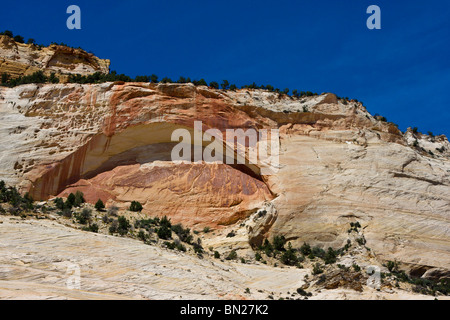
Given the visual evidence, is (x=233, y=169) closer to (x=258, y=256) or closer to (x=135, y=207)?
(x=135, y=207)

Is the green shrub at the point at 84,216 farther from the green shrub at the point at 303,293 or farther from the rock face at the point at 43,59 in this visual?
the rock face at the point at 43,59

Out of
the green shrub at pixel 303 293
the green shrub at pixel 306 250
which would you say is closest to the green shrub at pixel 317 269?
the green shrub at pixel 303 293

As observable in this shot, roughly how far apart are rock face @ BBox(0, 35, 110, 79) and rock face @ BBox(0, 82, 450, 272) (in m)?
11.7

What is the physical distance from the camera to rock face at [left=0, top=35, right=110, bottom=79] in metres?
57.3

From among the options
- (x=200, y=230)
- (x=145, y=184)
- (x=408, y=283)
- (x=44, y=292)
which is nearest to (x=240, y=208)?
(x=200, y=230)

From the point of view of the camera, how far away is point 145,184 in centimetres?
4372

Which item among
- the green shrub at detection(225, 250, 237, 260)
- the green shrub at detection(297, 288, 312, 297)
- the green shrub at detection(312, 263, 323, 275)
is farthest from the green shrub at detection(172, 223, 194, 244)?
the green shrub at detection(297, 288, 312, 297)

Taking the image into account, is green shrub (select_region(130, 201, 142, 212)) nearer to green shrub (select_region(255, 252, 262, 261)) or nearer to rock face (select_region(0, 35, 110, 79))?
green shrub (select_region(255, 252, 262, 261))

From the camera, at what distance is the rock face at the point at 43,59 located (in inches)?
2256

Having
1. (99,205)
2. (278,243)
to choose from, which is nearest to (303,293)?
(278,243)

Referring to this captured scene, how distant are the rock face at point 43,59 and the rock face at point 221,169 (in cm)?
1168

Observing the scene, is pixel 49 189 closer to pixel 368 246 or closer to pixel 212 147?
pixel 212 147

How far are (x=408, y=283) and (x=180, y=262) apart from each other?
15.8 metres

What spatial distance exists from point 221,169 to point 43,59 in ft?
94.1
